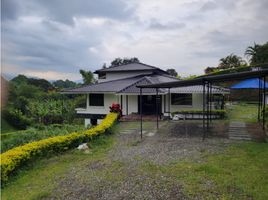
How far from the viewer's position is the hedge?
694 centimetres

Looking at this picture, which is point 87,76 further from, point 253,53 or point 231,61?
point 253,53

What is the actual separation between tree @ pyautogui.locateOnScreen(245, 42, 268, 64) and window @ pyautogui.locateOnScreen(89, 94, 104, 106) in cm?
2433

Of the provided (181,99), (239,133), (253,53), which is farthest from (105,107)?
(253,53)

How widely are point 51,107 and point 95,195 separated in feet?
73.6

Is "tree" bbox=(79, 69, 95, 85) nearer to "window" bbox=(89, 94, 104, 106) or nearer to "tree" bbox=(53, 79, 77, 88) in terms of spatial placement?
"window" bbox=(89, 94, 104, 106)

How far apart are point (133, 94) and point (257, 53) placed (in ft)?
85.4

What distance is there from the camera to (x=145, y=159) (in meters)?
8.16

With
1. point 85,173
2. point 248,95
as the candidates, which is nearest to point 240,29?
point 248,95

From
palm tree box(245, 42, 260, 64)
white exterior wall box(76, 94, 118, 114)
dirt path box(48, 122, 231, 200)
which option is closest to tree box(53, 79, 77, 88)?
palm tree box(245, 42, 260, 64)

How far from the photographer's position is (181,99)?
2080cm

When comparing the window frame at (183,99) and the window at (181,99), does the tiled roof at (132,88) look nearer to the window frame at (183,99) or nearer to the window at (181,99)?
the window frame at (183,99)

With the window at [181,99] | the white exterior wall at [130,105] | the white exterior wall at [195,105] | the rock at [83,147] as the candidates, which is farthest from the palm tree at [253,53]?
the rock at [83,147]

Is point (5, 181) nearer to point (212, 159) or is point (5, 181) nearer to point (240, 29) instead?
point (212, 159)

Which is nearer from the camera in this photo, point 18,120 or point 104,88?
point 104,88
